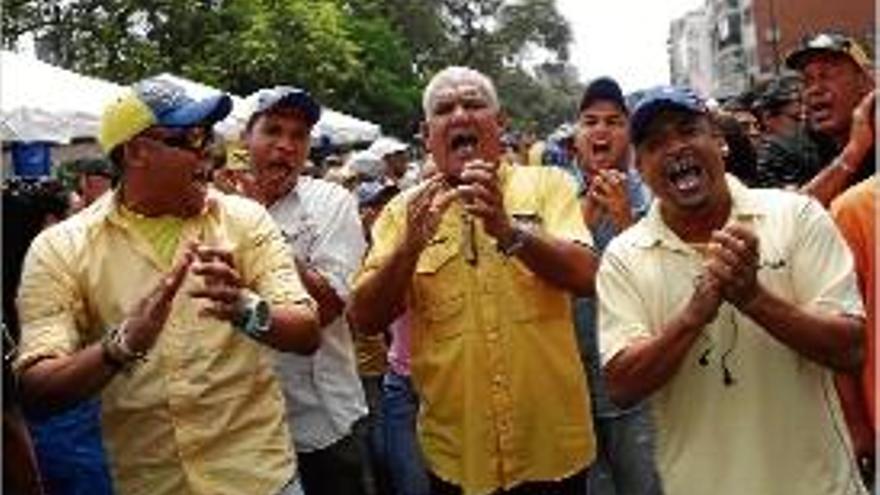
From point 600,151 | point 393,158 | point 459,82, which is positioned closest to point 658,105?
point 459,82

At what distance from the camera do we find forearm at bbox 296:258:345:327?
471 centimetres

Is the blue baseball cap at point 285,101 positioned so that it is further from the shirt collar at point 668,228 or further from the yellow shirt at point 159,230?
the shirt collar at point 668,228

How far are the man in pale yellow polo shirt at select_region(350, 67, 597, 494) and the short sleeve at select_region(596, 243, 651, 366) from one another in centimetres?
64

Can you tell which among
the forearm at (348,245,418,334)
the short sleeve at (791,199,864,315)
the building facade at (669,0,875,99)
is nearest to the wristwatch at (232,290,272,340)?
the forearm at (348,245,418,334)

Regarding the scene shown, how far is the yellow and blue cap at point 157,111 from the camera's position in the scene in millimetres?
3852

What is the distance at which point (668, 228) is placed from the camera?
11.6 feet

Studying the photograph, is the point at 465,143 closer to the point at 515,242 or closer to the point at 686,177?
the point at 515,242

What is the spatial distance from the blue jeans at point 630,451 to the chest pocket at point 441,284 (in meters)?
1.09

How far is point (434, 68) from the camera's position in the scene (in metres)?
76.1

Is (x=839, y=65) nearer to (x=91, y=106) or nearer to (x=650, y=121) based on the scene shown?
(x=650, y=121)

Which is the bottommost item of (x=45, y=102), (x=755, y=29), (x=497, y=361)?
(x=497, y=361)

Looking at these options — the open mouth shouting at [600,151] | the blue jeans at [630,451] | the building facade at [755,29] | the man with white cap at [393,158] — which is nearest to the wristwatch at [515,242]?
the blue jeans at [630,451]

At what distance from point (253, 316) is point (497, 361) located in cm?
97

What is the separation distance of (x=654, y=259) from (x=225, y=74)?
29.8 metres
